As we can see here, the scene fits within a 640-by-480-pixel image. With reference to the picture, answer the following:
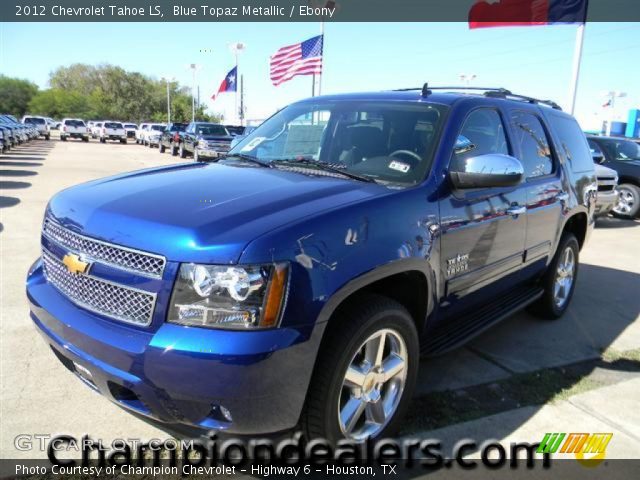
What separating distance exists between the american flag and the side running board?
14.1 meters

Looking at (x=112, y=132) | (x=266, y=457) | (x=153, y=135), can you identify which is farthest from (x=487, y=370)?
(x=112, y=132)

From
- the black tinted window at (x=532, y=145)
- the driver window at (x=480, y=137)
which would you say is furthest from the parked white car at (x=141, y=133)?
the driver window at (x=480, y=137)

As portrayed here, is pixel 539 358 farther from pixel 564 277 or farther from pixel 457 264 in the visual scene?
pixel 457 264

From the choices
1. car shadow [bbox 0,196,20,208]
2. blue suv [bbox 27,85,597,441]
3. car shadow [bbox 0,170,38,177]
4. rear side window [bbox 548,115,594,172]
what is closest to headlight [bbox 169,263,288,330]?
blue suv [bbox 27,85,597,441]

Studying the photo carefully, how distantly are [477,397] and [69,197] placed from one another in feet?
9.35

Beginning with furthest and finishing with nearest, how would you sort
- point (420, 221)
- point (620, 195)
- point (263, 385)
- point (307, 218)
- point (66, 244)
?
point (620, 195), point (420, 221), point (66, 244), point (307, 218), point (263, 385)

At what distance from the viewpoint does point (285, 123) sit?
407 centimetres

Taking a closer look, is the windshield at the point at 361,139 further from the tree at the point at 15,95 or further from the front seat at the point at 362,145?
the tree at the point at 15,95

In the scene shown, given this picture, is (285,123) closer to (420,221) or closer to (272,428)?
(420,221)

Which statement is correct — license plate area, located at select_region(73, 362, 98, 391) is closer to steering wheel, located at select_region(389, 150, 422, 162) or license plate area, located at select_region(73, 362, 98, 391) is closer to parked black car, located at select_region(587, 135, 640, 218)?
steering wheel, located at select_region(389, 150, 422, 162)

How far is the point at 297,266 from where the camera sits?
216cm

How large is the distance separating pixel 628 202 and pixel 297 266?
1241 cm

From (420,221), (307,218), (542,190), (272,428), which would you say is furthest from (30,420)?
(542,190)

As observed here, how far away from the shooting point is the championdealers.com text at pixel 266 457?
248 centimetres
